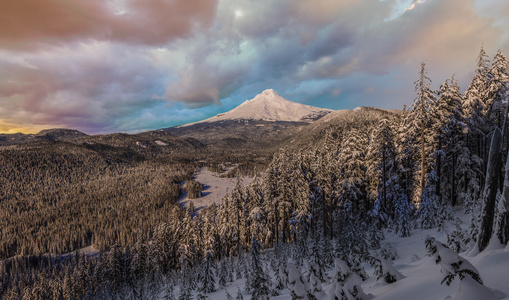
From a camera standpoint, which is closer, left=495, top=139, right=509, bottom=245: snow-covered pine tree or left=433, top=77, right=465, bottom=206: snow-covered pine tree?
left=495, top=139, right=509, bottom=245: snow-covered pine tree

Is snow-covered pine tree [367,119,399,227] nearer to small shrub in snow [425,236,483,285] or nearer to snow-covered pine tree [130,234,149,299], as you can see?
small shrub in snow [425,236,483,285]

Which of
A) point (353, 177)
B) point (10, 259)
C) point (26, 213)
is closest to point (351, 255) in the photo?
point (353, 177)

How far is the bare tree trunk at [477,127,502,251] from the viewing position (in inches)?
273

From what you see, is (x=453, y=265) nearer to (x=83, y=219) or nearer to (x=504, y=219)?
(x=504, y=219)

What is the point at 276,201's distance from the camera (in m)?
31.0

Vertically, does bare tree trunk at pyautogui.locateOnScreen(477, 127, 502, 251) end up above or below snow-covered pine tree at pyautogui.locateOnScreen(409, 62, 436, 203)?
below

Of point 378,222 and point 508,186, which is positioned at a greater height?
point 508,186

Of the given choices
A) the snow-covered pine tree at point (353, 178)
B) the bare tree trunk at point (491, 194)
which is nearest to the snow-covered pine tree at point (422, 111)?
the snow-covered pine tree at point (353, 178)

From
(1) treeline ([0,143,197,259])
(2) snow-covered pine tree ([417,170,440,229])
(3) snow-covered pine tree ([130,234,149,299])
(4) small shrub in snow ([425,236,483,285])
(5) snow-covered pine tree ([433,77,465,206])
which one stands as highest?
(5) snow-covered pine tree ([433,77,465,206])

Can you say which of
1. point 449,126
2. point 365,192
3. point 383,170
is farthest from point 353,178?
point 449,126

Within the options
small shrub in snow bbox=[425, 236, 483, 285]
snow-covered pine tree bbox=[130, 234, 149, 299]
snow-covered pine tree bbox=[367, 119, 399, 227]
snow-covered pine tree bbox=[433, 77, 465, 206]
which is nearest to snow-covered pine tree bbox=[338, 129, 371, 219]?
snow-covered pine tree bbox=[367, 119, 399, 227]

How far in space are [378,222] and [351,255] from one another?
13821 millimetres

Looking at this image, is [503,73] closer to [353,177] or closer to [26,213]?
[353,177]

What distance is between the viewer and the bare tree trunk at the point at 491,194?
22.7 feet
